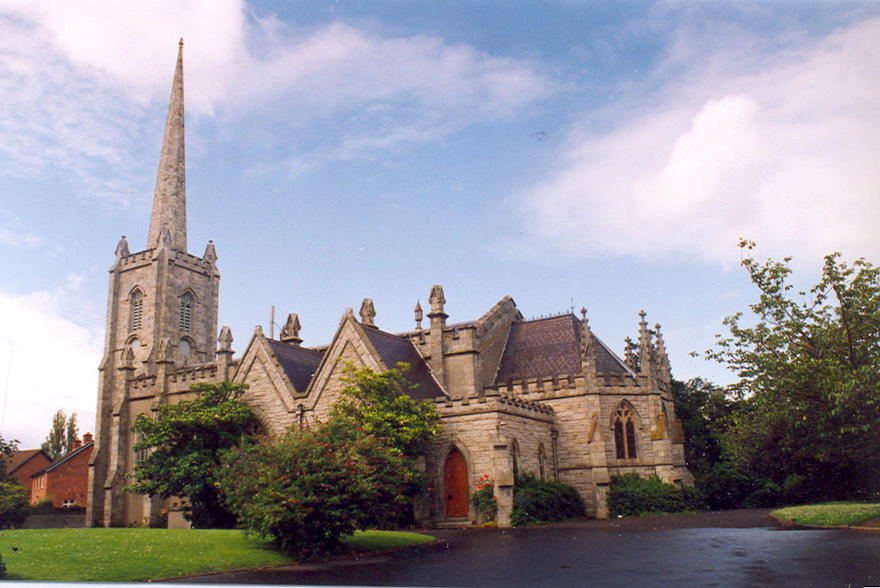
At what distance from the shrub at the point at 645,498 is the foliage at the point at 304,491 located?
42.1 ft

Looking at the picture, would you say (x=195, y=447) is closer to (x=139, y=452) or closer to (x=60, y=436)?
(x=139, y=452)

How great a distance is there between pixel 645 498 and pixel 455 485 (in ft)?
23.0

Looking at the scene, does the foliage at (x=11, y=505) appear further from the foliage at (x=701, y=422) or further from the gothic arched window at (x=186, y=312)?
the foliage at (x=701, y=422)

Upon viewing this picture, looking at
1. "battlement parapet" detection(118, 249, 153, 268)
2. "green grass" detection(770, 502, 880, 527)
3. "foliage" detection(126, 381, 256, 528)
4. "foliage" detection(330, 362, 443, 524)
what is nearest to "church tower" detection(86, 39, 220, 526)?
"battlement parapet" detection(118, 249, 153, 268)

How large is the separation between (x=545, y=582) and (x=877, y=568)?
4478 millimetres

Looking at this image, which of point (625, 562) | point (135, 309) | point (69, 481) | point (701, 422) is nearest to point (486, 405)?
point (625, 562)

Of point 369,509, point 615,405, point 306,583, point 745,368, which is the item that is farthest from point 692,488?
point 306,583

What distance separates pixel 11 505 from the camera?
26031 mm

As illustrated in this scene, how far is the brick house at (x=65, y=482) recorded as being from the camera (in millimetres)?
51906

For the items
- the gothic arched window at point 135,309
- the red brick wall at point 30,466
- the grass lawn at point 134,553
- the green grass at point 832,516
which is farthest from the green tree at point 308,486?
the red brick wall at point 30,466

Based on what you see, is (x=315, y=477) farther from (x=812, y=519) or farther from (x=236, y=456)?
(x=812, y=519)

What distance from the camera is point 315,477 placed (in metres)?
16.4

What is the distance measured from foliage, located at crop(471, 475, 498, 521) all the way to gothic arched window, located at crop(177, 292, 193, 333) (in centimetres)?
2797

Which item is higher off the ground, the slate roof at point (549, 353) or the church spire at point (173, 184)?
the church spire at point (173, 184)
